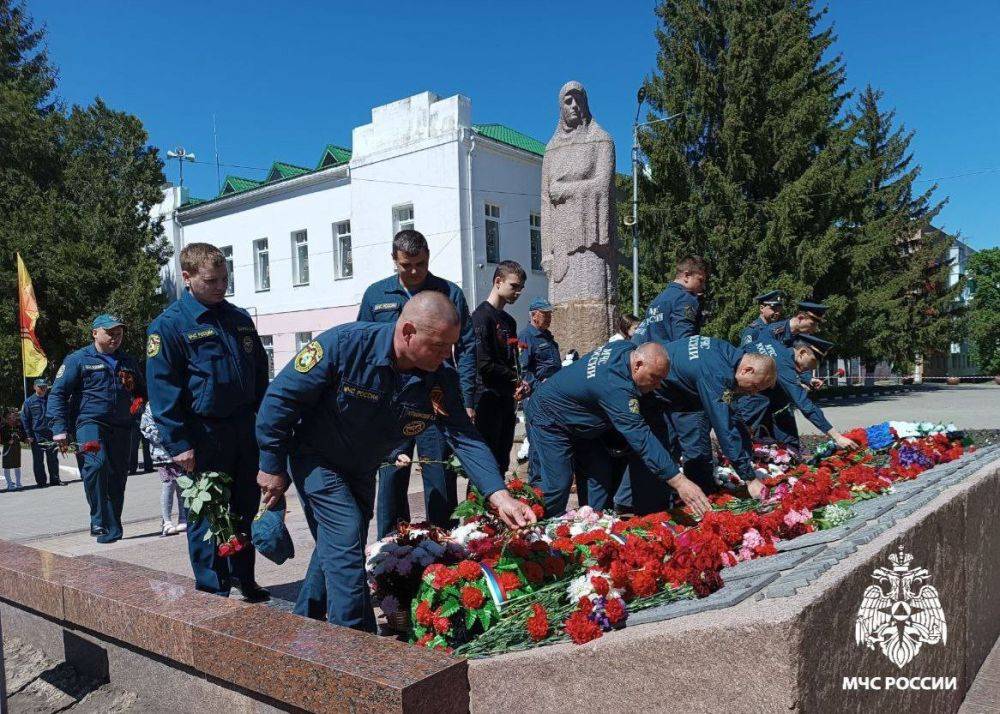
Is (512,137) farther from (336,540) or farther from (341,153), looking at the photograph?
(336,540)

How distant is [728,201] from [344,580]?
1821 centimetres

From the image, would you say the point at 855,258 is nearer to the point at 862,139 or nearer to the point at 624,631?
the point at 862,139

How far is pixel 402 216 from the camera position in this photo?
20.8 metres

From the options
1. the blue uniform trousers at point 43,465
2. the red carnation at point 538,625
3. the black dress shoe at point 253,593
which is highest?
the red carnation at point 538,625

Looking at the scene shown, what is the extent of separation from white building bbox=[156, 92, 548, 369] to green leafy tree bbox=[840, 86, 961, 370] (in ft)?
27.9

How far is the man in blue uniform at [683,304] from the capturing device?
5594mm

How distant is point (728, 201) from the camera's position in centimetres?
1909

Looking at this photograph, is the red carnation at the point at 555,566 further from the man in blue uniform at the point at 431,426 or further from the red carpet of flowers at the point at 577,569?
the man in blue uniform at the point at 431,426

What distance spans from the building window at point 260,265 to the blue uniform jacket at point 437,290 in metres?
20.7

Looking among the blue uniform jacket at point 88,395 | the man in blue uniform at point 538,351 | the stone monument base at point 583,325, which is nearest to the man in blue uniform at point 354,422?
the man in blue uniform at point 538,351

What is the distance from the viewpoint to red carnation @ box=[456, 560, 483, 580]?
283cm

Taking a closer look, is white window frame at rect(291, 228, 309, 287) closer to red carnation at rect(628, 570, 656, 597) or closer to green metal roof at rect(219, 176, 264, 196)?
green metal roof at rect(219, 176, 264, 196)

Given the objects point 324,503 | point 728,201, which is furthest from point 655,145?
point 324,503

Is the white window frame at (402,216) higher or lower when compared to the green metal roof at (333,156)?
lower
